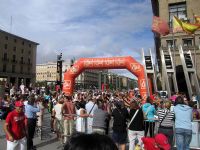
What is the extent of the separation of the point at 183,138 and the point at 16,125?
172 inches

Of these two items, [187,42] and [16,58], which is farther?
[16,58]

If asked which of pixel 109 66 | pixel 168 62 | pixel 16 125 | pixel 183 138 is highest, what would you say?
pixel 168 62

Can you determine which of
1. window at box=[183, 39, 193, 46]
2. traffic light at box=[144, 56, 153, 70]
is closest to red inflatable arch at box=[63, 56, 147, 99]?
traffic light at box=[144, 56, 153, 70]

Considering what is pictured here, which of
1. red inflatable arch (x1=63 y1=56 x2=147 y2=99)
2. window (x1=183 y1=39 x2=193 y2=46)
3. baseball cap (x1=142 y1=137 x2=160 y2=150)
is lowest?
baseball cap (x1=142 y1=137 x2=160 y2=150)

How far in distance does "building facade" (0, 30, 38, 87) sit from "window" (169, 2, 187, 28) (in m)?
60.1

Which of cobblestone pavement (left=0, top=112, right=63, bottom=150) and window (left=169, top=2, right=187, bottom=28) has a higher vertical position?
window (left=169, top=2, right=187, bottom=28)

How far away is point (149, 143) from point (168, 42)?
95.7 feet

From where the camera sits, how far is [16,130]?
263 inches

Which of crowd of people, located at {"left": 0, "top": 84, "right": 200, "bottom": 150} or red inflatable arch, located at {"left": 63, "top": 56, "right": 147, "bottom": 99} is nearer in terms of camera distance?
crowd of people, located at {"left": 0, "top": 84, "right": 200, "bottom": 150}

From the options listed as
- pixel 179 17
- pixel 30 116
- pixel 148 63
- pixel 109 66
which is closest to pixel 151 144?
pixel 30 116

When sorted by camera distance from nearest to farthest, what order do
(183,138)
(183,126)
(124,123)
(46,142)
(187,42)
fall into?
1. (183,126)
2. (183,138)
3. (124,123)
4. (46,142)
5. (187,42)

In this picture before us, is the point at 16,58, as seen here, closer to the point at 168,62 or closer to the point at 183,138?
the point at 168,62

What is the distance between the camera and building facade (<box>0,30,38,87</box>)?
3314 inches

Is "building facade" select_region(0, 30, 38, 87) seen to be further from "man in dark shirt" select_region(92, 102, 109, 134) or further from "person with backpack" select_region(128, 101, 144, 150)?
"person with backpack" select_region(128, 101, 144, 150)
